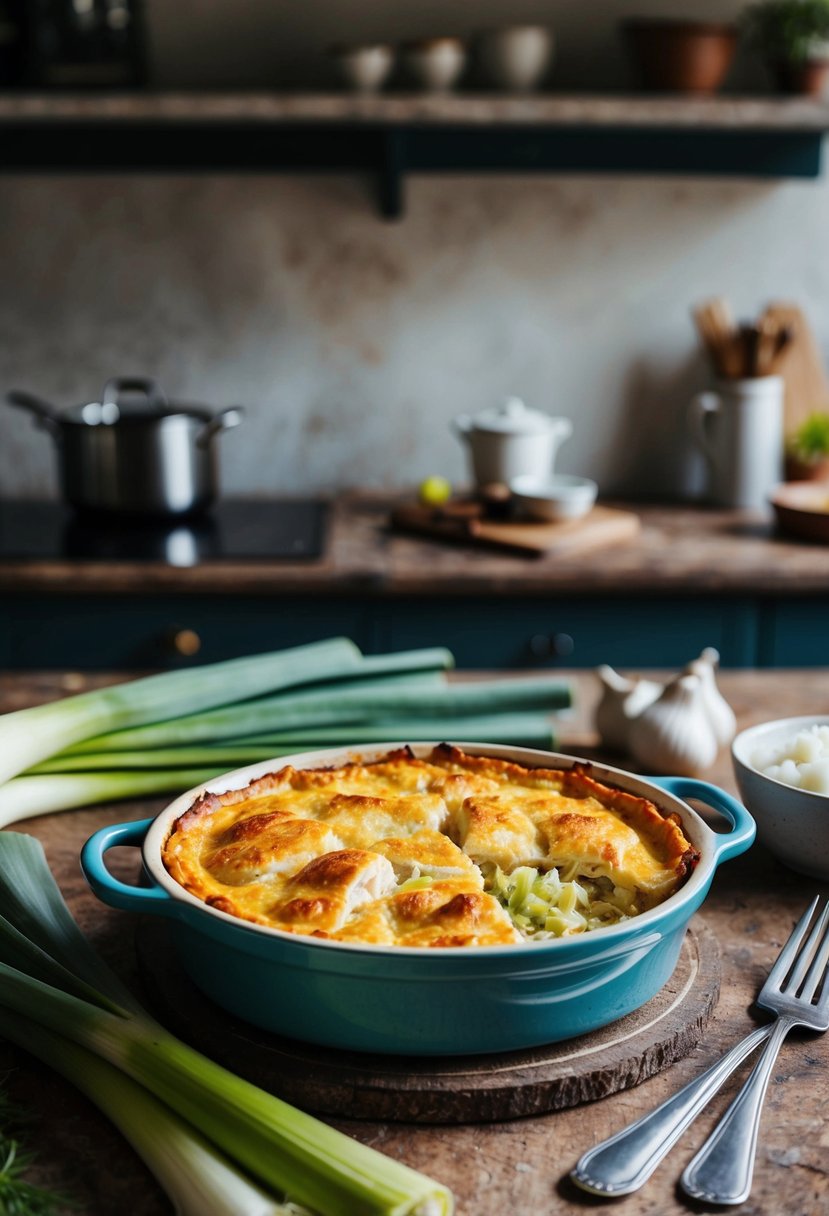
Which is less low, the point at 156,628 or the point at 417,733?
the point at 417,733

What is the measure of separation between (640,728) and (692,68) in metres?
2.02

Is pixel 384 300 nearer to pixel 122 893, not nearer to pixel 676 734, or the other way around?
pixel 676 734

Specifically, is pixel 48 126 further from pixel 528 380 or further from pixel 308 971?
pixel 308 971

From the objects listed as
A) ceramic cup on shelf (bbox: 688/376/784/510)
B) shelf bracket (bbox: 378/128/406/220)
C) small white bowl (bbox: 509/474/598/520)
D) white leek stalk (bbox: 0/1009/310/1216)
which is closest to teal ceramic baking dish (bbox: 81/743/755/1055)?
white leek stalk (bbox: 0/1009/310/1216)

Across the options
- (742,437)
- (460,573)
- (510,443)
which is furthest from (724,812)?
(742,437)

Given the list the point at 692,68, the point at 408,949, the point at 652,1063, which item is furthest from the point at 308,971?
the point at 692,68

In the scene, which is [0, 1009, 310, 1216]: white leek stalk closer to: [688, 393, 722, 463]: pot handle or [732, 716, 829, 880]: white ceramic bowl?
[732, 716, 829, 880]: white ceramic bowl

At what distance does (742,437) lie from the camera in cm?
315

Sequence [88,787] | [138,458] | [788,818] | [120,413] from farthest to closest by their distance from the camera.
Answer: [120,413] → [138,458] → [88,787] → [788,818]

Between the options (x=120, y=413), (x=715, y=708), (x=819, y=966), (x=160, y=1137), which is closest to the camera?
(x=160, y=1137)

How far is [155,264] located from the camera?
10.7 ft

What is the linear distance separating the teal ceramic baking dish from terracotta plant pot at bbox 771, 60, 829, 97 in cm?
245

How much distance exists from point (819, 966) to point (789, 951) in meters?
0.03

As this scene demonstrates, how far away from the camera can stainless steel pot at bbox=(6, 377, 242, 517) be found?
108 inches
